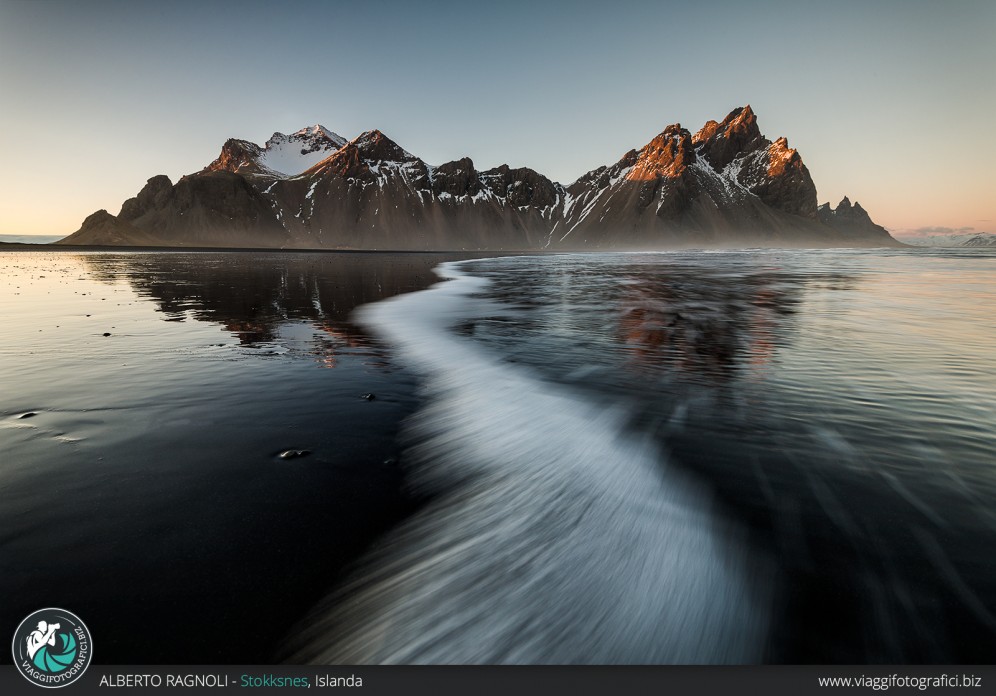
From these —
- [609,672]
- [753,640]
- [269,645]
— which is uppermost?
[269,645]

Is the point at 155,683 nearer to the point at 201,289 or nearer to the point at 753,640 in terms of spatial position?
the point at 753,640

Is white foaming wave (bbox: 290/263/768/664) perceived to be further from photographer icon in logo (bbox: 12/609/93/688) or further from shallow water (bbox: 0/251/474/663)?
photographer icon in logo (bbox: 12/609/93/688)

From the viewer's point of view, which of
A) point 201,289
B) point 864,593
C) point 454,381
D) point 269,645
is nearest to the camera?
point 269,645

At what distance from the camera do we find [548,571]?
406cm

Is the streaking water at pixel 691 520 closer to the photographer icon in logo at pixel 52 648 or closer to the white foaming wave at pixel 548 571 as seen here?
the white foaming wave at pixel 548 571

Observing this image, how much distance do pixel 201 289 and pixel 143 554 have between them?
30334 mm

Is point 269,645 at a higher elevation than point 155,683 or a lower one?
higher

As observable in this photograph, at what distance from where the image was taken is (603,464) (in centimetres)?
608

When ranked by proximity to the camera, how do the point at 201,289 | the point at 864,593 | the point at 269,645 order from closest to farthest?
the point at 269,645
the point at 864,593
the point at 201,289

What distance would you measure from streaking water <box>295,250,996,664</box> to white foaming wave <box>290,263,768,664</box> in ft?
0.06

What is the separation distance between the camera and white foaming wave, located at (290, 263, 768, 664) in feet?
10.9

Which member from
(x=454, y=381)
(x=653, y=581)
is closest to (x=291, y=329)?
(x=454, y=381)

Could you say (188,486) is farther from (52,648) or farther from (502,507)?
(502,507)

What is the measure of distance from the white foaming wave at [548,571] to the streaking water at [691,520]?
0.02 metres
